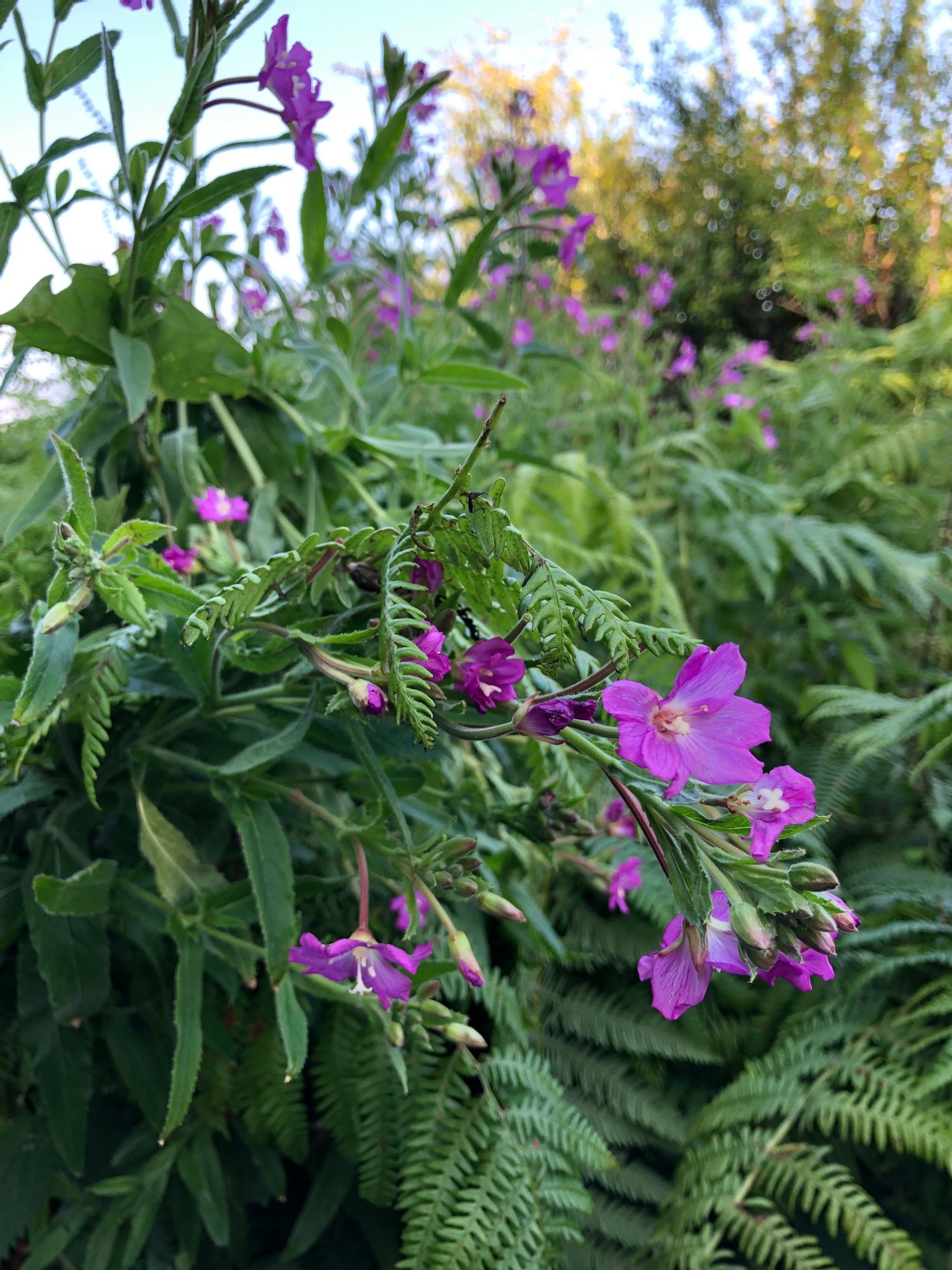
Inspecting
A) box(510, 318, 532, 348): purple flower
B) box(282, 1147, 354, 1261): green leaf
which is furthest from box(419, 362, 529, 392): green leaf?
box(510, 318, 532, 348): purple flower

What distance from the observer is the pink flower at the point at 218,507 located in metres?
0.65

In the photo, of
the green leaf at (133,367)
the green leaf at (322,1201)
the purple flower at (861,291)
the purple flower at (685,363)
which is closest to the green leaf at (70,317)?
the green leaf at (133,367)

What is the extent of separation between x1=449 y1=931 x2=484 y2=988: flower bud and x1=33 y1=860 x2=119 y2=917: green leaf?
26cm

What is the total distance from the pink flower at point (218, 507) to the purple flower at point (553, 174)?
19.4 inches

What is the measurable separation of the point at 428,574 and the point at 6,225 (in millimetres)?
440

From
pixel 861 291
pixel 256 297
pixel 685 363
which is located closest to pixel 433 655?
pixel 256 297

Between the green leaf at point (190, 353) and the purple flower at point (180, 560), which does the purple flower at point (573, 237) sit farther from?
the purple flower at point (180, 560)

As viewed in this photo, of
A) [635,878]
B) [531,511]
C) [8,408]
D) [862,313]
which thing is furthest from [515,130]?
[862,313]

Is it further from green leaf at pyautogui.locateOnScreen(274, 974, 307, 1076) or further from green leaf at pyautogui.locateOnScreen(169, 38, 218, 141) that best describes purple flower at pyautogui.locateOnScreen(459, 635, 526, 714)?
green leaf at pyautogui.locateOnScreen(169, 38, 218, 141)

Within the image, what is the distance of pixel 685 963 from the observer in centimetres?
39

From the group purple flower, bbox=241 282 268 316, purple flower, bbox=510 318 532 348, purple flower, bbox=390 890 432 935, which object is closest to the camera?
purple flower, bbox=390 890 432 935

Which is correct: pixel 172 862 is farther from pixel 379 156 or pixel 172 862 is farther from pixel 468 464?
pixel 379 156

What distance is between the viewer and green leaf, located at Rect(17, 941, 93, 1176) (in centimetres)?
66

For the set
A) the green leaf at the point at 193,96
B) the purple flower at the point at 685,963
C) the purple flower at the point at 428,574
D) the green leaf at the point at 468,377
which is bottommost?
the purple flower at the point at 685,963
